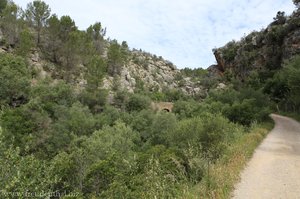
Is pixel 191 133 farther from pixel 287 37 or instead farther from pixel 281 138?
pixel 287 37

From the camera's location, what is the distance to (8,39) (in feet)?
208

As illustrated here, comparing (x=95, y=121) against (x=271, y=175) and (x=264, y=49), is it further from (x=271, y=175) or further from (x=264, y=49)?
(x=264, y=49)

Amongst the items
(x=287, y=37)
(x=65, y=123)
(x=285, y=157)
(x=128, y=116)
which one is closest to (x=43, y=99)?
(x=65, y=123)

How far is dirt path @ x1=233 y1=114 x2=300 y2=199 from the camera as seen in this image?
9055 mm

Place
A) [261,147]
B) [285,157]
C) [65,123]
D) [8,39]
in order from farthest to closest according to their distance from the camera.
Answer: [8,39] < [65,123] < [261,147] < [285,157]

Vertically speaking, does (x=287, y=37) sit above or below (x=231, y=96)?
above

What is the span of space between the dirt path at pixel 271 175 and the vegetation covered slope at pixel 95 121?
1143 mm

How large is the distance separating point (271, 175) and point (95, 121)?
3451 cm

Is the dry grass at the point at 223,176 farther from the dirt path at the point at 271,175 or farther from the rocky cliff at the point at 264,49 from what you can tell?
the rocky cliff at the point at 264,49

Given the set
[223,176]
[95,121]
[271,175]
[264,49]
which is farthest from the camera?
[264,49]

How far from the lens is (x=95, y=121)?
43.7m

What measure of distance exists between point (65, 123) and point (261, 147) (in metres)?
28.6

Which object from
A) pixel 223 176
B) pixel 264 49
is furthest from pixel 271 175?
pixel 264 49

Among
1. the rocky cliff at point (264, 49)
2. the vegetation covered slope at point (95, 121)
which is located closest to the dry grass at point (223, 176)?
the vegetation covered slope at point (95, 121)
